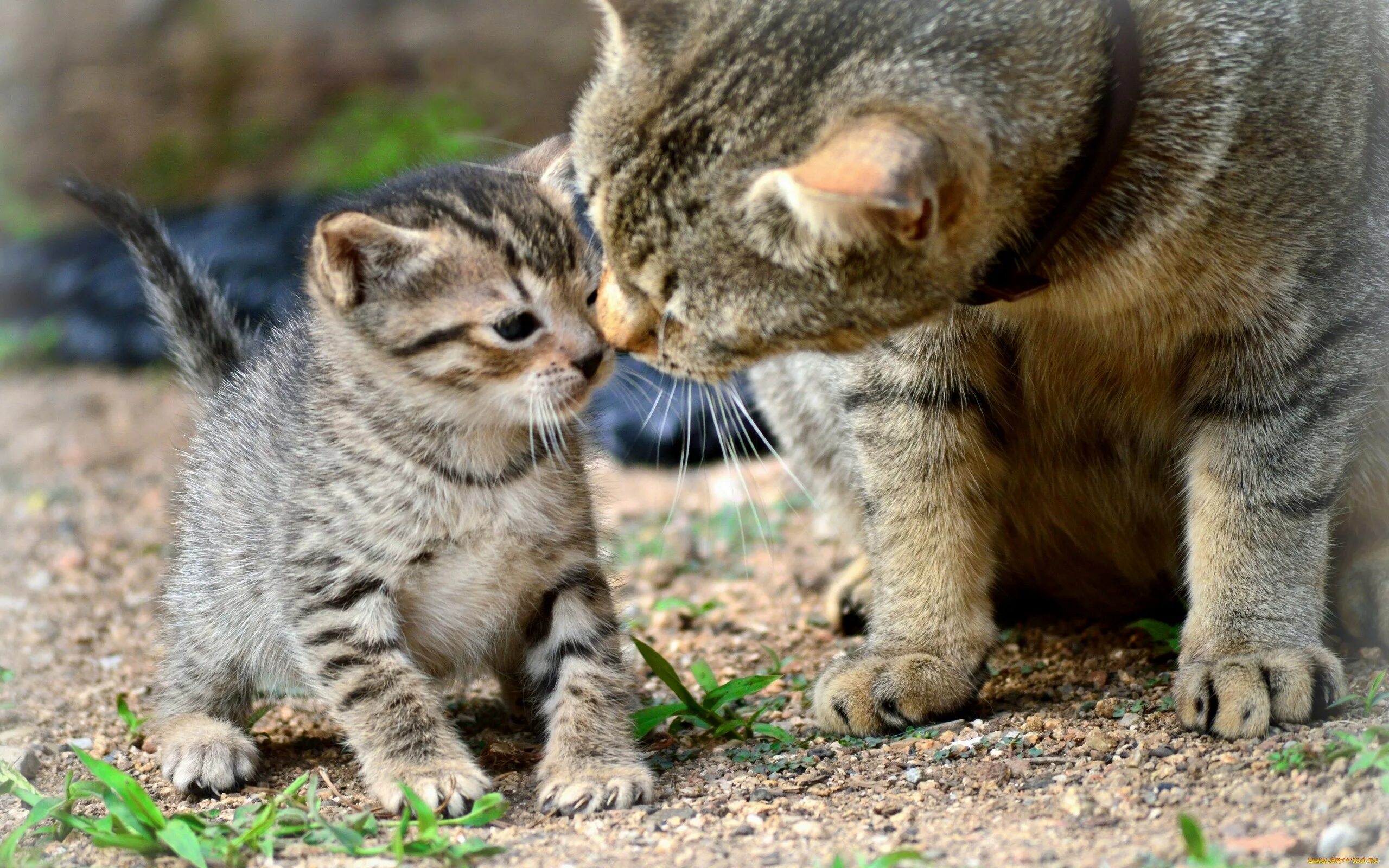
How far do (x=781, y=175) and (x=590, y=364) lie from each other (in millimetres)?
778

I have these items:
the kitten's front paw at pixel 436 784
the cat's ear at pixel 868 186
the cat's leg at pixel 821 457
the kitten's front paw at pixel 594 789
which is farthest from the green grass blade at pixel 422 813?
the cat's leg at pixel 821 457

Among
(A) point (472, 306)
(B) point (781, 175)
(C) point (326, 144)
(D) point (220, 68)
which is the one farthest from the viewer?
(D) point (220, 68)

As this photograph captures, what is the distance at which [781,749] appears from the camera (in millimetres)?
3061

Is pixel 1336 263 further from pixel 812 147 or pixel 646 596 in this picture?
pixel 646 596

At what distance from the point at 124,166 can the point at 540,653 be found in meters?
7.00

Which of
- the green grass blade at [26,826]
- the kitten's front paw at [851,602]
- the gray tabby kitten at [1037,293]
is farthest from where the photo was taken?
the kitten's front paw at [851,602]

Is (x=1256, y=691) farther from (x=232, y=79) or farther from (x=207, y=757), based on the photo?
(x=232, y=79)

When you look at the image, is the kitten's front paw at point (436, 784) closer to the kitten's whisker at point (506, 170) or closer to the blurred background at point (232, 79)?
the kitten's whisker at point (506, 170)

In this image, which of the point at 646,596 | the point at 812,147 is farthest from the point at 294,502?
the point at 646,596

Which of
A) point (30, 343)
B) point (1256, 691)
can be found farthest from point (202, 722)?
point (30, 343)

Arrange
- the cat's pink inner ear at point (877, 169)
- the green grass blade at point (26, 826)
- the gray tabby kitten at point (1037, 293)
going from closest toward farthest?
the cat's pink inner ear at point (877, 169), the gray tabby kitten at point (1037, 293), the green grass blade at point (26, 826)

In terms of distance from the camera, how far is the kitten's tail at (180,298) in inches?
138

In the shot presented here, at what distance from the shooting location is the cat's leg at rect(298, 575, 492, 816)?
8.98 feet

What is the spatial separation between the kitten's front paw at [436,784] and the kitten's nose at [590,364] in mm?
848
